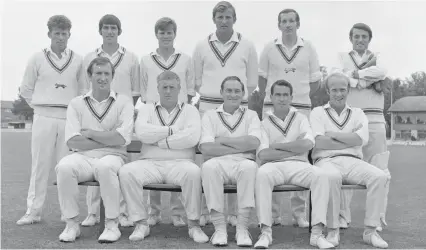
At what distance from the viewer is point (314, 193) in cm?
575

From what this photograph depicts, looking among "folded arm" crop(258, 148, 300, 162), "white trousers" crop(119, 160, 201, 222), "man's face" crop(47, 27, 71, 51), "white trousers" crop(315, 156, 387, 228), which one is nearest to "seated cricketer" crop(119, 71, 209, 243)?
"white trousers" crop(119, 160, 201, 222)

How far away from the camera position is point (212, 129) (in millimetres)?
6281

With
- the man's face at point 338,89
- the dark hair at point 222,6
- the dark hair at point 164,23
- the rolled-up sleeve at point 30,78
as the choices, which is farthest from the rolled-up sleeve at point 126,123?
the man's face at point 338,89

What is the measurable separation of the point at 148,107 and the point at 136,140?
638 mm

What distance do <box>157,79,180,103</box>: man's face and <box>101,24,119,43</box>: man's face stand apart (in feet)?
4.14

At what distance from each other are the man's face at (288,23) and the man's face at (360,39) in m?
0.83

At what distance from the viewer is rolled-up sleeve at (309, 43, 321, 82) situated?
23.4 ft

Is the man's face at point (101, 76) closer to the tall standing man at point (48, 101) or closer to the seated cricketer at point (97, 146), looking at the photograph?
the seated cricketer at point (97, 146)

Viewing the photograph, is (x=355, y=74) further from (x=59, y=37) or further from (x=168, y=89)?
(x=59, y=37)

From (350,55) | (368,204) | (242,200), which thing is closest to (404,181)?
(350,55)

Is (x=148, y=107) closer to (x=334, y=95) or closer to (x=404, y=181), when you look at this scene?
(x=334, y=95)

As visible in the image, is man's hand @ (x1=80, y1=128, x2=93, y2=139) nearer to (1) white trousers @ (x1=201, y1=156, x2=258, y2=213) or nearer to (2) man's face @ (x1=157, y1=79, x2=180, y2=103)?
(2) man's face @ (x1=157, y1=79, x2=180, y2=103)

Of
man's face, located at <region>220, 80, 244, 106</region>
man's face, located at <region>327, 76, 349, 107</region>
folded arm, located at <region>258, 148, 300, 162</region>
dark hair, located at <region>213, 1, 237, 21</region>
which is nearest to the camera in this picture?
folded arm, located at <region>258, 148, 300, 162</region>

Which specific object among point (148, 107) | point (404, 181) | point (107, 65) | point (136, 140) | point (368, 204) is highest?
point (107, 65)
